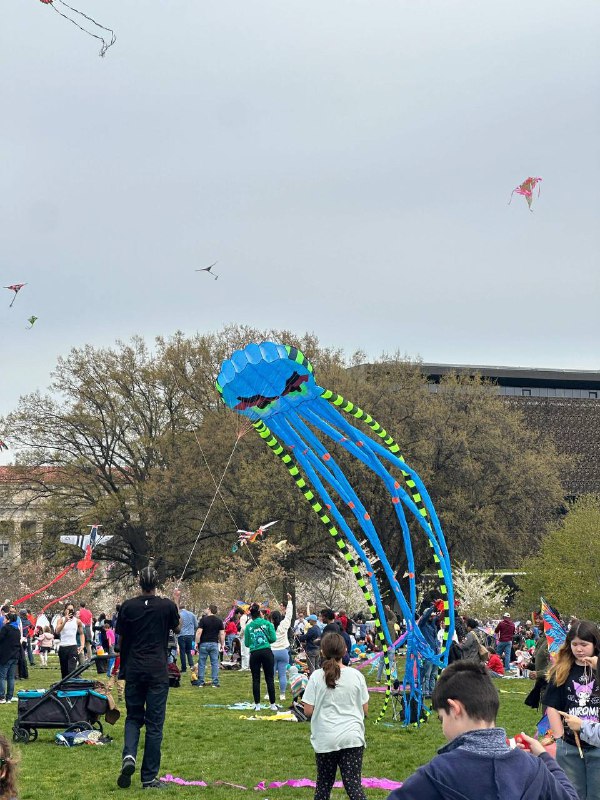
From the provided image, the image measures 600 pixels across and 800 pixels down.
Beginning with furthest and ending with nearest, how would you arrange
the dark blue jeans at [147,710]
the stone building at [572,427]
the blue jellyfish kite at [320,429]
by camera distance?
the stone building at [572,427]
the blue jellyfish kite at [320,429]
the dark blue jeans at [147,710]

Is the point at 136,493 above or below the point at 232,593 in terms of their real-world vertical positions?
above

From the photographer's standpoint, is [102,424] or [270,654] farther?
[102,424]

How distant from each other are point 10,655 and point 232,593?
2709 centimetres

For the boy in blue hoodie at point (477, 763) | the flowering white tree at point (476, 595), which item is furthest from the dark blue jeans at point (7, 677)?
the flowering white tree at point (476, 595)

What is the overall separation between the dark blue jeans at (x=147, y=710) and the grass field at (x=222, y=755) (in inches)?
15.6

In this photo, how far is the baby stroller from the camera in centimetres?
1330

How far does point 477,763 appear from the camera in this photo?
359cm

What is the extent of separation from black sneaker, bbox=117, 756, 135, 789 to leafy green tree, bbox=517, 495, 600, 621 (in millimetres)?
36227

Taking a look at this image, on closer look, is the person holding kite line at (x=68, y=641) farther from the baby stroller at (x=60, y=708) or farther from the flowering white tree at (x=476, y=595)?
the flowering white tree at (x=476, y=595)

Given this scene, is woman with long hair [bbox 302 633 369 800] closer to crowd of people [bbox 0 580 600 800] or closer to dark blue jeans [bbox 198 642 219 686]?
crowd of people [bbox 0 580 600 800]

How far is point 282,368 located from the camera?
553 inches

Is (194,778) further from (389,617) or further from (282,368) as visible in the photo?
(389,617)

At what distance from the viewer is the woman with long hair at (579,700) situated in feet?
22.2

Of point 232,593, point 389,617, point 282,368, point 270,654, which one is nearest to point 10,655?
point 270,654
